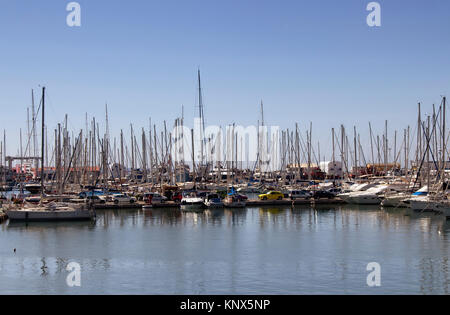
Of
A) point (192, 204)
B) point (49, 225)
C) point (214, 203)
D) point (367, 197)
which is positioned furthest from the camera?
point (367, 197)

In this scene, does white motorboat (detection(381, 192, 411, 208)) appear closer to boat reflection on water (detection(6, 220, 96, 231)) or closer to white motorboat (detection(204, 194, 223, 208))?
white motorboat (detection(204, 194, 223, 208))

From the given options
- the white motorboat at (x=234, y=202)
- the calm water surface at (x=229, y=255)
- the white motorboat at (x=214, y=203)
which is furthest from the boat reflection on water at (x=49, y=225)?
the white motorboat at (x=234, y=202)

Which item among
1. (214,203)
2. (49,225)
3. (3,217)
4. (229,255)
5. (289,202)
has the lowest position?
(229,255)

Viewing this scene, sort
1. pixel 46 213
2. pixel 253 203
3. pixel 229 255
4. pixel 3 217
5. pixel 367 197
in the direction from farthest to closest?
pixel 367 197
pixel 253 203
pixel 3 217
pixel 46 213
pixel 229 255

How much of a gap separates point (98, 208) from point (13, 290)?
4273 centimetres

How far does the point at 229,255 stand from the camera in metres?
39.1

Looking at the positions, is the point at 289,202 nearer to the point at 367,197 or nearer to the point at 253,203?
the point at 253,203

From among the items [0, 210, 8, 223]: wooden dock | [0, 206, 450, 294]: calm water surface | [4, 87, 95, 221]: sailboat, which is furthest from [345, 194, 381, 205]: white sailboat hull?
[0, 210, 8, 223]: wooden dock

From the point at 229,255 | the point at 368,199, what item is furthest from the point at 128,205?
the point at 229,255

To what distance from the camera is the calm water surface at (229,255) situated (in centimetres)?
3044

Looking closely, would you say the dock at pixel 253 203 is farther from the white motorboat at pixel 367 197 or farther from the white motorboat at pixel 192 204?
the white motorboat at pixel 192 204

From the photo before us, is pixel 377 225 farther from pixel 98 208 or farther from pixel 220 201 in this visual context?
pixel 98 208
